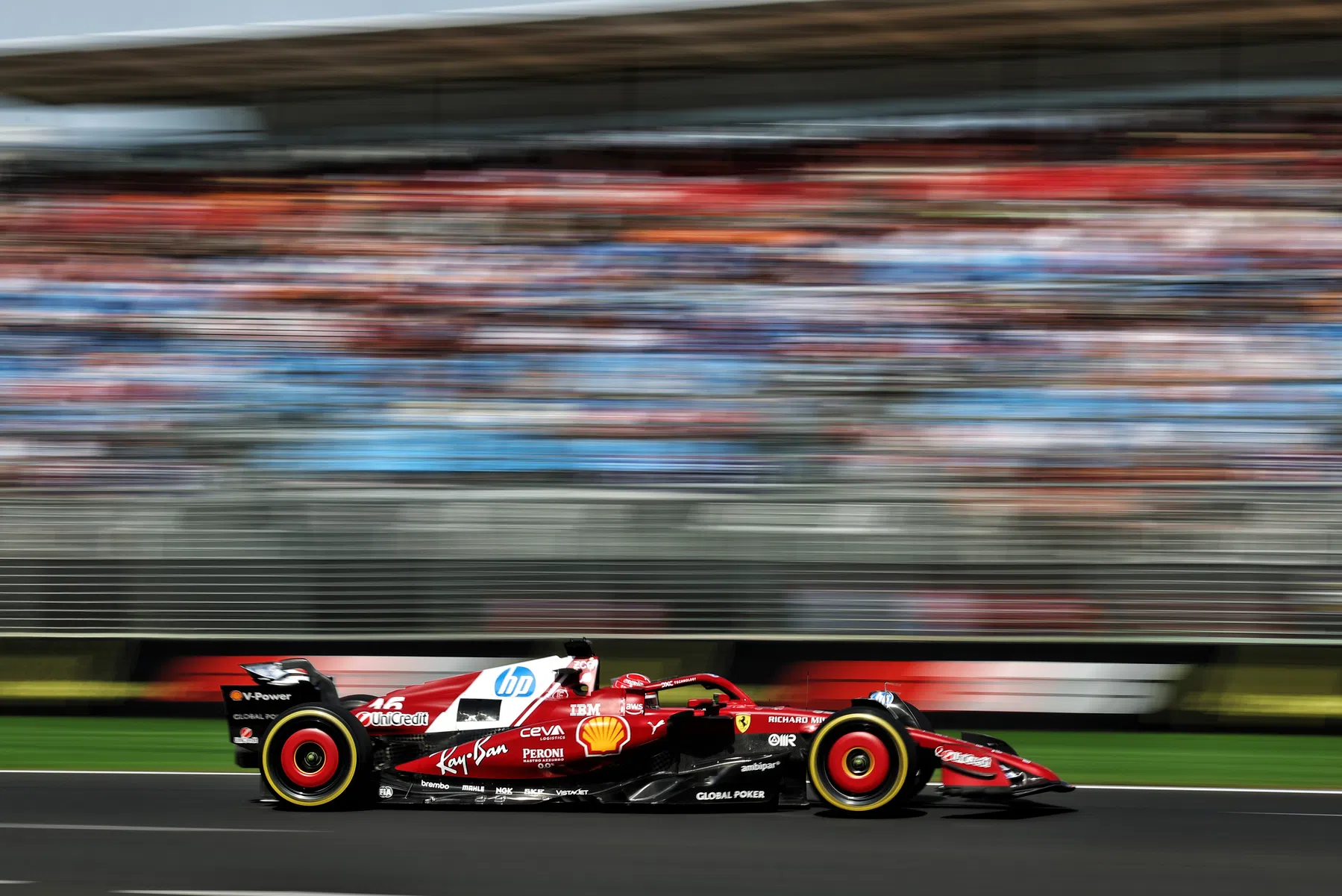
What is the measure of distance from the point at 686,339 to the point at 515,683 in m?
6.18

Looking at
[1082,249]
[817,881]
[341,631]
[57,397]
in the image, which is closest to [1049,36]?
[1082,249]

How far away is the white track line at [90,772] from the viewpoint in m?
8.84

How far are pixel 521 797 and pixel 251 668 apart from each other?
155 cm

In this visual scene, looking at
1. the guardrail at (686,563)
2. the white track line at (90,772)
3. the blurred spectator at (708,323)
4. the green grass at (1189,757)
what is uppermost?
the blurred spectator at (708,323)

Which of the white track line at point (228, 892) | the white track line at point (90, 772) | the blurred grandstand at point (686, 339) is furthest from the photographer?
the blurred grandstand at point (686, 339)

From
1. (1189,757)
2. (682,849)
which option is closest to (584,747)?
(682,849)

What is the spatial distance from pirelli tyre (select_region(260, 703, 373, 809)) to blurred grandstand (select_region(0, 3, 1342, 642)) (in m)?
3.37

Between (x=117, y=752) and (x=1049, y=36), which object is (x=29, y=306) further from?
(x=1049, y=36)

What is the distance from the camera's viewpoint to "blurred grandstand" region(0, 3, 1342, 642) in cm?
1020

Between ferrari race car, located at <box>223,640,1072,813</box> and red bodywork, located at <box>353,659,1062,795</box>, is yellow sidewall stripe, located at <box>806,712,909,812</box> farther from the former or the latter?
red bodywork, located at <box>353,659,1062,795</box>

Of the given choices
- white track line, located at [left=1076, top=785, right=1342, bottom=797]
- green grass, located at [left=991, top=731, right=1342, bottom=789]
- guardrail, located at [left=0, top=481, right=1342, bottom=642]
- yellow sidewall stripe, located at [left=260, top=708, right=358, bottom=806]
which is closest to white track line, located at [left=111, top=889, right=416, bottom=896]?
yellow sidewall stripe, located at [left=260, top=708, right=358, bottom=806]

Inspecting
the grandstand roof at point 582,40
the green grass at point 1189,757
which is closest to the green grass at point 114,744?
the green grass at point 1189,757

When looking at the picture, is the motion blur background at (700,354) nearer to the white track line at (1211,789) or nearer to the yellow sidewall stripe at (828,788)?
the white track line at (1211,789)

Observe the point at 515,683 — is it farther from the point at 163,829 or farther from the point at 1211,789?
the point at 1211,789
